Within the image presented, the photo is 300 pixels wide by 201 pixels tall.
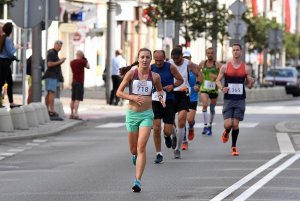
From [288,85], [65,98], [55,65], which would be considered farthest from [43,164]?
[288,85]

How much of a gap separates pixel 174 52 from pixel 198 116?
48.0ft

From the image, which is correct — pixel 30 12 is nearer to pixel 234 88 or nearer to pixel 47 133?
pixel 47 133

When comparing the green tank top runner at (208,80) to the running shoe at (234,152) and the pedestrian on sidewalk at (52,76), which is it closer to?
the pedestrian on sidewalk at (52,76)

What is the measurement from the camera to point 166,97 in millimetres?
18625

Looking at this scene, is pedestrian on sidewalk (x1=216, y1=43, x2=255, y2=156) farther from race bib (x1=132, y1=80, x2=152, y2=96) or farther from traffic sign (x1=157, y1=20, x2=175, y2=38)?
traffic sign (x1=157, y1=20, x2=175, y2=38)

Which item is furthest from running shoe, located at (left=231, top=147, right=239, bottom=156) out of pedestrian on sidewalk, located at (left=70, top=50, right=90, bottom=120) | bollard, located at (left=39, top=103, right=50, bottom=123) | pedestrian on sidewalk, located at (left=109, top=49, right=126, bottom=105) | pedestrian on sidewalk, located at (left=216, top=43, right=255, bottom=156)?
pedestrian on sidewalk, located at (left=109, top=49, right=126, bottom=105)

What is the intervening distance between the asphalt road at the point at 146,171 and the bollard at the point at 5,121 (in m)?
0.79

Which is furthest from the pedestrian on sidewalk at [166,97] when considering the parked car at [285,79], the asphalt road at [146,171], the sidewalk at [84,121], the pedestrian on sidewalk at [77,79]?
the parked car at [285,79]

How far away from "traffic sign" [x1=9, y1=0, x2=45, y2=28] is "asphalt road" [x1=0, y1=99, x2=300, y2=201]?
2558 mm

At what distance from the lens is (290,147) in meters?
21.7

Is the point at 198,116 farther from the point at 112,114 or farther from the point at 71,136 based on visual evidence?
the point at 71,136

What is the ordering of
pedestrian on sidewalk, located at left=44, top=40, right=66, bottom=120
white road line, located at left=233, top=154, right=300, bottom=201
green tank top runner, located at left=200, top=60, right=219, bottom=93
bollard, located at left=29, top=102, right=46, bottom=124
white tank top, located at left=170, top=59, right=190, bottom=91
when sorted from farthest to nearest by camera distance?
pedestrian on sidewalk, located at left=44, top=40, right=66, bottom=120 → bollard, located at left=29, top=102, right=46, bottom=124 → green tank top runner, located at left=200, top=60, right=219, bottom=93 → white tank top, located at left=170, top=59, right=190, bottom=91 → white road line, located at left=233, top=154, right=300, bottom=201

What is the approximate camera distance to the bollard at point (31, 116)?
25.3m

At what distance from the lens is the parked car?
6228 cm
